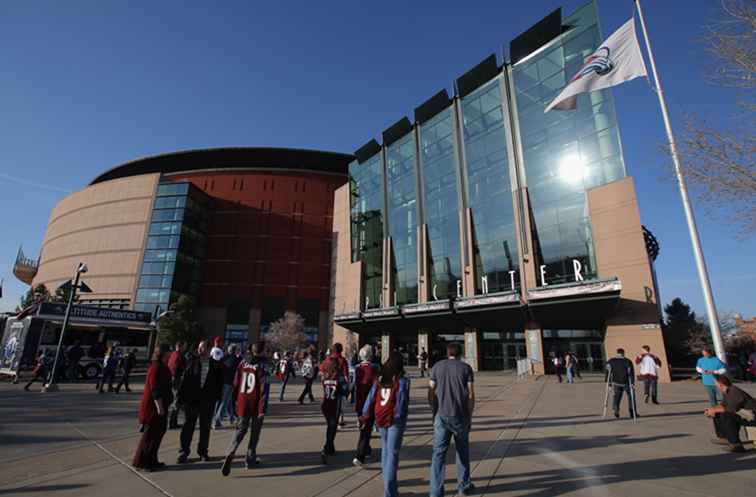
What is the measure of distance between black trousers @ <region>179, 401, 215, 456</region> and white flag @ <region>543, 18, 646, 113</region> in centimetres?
1376

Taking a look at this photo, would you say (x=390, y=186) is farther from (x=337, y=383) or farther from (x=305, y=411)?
(x=337, y=383)

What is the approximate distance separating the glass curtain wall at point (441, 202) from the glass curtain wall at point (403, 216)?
193 cm

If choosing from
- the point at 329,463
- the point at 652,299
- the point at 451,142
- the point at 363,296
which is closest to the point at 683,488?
the point at 329,463

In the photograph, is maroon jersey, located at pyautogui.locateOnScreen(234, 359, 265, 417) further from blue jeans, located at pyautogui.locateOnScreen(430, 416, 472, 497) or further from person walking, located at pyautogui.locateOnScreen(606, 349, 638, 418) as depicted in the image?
person walking, located at pyautogui.locateOnScreen(606, 349, 638, 418)

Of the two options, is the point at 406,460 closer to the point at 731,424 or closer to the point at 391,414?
the point at 391,414

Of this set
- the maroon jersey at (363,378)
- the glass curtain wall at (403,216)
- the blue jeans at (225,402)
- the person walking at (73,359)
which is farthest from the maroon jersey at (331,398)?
the glass curtain wall at (403,216)

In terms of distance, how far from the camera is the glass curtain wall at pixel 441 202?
3369 centimetres

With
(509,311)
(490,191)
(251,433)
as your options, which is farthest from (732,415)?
(490,191)

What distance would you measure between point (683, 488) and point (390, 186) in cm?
3962

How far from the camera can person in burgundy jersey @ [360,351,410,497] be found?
414 centimetres

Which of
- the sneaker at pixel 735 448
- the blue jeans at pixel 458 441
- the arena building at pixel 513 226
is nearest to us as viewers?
the blue jeans at pixel 458 441

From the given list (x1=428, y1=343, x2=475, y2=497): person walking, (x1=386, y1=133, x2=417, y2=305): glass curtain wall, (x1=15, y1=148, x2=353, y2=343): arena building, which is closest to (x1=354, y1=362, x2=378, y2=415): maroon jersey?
(x1=428, y1=343, x2=475, y2=497): person walking

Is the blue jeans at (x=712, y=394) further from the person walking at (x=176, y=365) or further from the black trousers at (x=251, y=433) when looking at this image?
the person walking at (x=176, y=365)

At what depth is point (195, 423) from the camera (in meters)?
5.91
